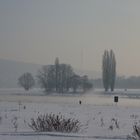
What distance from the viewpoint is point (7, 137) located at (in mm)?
9430

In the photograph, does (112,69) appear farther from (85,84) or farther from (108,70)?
(85,84)

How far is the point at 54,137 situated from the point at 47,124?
2281mm

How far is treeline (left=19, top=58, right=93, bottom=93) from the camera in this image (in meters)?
106

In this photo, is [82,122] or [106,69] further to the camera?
[106,69]

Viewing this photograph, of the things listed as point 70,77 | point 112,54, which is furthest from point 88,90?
point 112,54

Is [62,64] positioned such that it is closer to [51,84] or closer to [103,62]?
[51,84]

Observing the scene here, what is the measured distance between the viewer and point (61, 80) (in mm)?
109812

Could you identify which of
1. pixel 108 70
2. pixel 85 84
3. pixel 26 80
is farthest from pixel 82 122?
pixel 26 80

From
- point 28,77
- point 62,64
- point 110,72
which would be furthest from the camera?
point 28,77

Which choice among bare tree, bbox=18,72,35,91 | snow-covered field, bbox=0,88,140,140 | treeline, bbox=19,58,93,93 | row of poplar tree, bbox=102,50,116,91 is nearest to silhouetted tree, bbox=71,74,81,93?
treeline, bbox=19,58,93,93

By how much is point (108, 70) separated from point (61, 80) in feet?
57.2

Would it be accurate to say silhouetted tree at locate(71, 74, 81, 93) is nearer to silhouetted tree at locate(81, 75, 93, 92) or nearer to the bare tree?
silhouetted tree at locate(81, 75, 93, 92)

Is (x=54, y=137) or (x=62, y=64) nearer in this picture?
(x=54, y=137)

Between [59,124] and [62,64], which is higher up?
[62,64]
